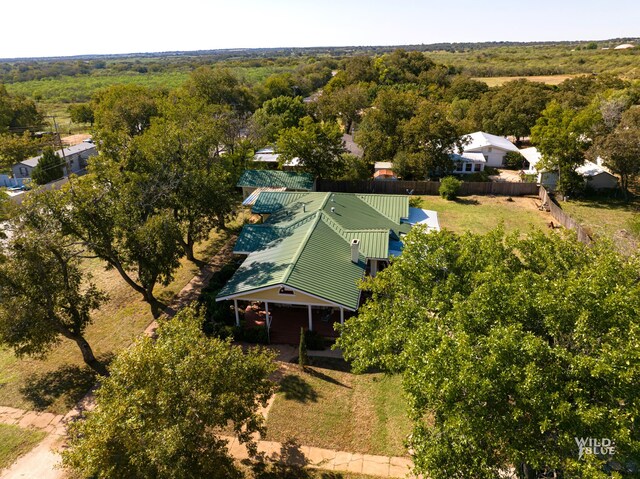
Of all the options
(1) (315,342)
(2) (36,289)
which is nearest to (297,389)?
(1) (315,342)

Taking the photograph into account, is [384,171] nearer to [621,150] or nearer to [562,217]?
[562,217]

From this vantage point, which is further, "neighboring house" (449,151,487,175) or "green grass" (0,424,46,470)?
"neighboring house" (449,151,487,175)

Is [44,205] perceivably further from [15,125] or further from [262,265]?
[15,125]

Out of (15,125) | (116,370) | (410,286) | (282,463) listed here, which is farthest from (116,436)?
(15,125)

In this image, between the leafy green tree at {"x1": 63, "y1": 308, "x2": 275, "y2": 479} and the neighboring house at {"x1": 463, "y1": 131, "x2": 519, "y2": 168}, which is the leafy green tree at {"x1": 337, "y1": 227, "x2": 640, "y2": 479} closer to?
the leafy green tree at {"x1": 63, "y1": 308, "x2": 275, "y2": 479}

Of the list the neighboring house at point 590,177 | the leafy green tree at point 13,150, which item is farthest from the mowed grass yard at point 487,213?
the leafy green tree at point 13,150

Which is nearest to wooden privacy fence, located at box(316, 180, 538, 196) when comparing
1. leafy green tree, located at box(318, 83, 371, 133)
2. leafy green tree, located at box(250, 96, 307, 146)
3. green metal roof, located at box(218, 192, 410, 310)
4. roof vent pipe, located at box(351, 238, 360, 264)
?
leafy green tree, located at box(250, 96, 307, 146)
